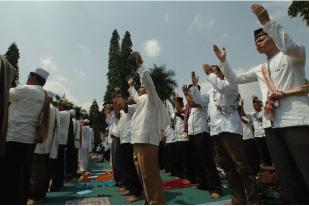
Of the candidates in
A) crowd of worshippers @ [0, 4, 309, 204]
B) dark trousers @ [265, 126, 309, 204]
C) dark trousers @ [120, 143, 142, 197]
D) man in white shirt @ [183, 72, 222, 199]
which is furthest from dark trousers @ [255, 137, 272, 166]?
dark trousers @ [265, 126, 309, 204]

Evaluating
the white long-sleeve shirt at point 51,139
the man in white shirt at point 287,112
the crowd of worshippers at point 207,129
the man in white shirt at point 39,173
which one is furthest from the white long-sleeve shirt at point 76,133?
the man in white shirt at point 287,112

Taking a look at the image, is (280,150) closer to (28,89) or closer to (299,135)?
(299,135)

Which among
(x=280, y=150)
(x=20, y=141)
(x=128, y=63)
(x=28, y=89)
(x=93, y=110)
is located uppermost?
(x=128, y=63)

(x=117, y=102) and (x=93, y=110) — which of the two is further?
(x=93, y=110)

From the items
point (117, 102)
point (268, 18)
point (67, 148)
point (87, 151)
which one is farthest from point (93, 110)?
point (268, 18)

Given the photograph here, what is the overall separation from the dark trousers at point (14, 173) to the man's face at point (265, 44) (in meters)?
3.19

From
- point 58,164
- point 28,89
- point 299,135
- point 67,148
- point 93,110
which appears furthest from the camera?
point 93,110

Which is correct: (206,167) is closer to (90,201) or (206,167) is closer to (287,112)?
(90,201)

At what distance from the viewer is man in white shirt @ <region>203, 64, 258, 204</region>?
3.93 meters

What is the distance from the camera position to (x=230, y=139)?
414 cm

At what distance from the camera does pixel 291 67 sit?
8.51 feet

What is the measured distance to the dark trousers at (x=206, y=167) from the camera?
5.22 m

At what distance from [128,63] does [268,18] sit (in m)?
32.9

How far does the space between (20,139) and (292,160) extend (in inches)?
130
